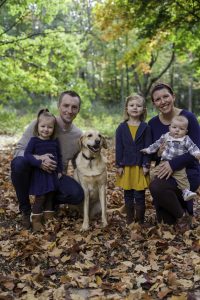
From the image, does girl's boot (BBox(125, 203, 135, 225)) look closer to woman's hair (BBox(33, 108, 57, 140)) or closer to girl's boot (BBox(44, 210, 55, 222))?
girl's boot (BBox(44, 210, 55, 222))

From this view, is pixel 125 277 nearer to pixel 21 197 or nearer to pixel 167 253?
pixel 167 253

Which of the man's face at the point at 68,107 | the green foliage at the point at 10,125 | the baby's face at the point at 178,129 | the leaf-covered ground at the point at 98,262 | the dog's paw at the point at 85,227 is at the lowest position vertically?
the leaf-covered ground at the point at 98,262

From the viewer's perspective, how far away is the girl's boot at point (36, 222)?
480cm

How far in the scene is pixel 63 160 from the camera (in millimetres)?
5227

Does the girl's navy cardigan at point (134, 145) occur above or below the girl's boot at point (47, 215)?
above

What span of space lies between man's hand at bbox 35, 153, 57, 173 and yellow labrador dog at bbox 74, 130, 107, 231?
0.38 meters

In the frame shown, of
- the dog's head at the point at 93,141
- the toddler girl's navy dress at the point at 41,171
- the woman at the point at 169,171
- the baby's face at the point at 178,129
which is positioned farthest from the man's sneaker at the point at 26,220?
the baby's face at the point at 178,129

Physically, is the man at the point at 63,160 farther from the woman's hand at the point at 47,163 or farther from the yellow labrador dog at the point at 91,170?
the yellow labrador dog at the point at 91,170

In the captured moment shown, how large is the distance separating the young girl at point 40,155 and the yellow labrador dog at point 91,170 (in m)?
0.34

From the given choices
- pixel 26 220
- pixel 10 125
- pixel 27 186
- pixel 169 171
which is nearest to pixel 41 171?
pixel 27 186

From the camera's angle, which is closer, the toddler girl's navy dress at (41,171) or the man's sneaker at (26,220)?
the toddler girl's navy dress at (41,171)

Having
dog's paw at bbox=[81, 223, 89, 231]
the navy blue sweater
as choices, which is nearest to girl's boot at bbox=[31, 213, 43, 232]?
dog's paw at bbox=[81, 223, 89, 231]

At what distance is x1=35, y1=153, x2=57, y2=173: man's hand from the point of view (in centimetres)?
471

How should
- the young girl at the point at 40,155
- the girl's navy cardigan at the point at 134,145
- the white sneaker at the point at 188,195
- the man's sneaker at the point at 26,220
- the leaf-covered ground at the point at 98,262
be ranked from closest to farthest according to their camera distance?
the leaf-covered ground at the point at 98,262 < the white sneaker at the point at 188,195 < the girl's navy cardigan at the point at 134,145 < the young girl at the point at 40,155 < the man's sneaker at the point at 26,220
